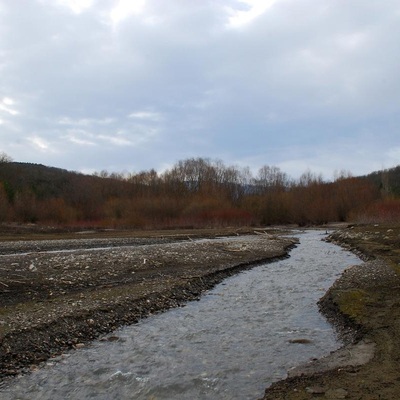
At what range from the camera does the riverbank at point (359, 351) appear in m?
7.32

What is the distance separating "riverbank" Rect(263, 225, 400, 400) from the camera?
732 cm

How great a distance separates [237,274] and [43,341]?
13537 mm

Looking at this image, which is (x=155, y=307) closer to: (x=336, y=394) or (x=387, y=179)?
(x=336, y=394)

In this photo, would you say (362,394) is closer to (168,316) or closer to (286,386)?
(286,386)

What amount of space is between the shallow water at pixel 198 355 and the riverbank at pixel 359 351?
1.71 feet

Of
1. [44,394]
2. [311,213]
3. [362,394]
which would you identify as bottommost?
[44,394]

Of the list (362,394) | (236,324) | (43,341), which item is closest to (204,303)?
(236,324)

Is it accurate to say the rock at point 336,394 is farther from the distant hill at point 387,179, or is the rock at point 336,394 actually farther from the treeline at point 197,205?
the distant hill at point 387,179

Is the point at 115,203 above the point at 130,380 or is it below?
above

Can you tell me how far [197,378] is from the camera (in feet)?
28.3

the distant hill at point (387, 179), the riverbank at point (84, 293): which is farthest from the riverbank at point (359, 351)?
the distant hill at point (387, 179)

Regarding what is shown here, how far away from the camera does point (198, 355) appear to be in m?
10.0

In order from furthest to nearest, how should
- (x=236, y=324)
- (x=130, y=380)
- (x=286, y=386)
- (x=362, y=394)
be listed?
1. (x=236, y=324)
2. (x=130, y=380)
3. (x=286, y=386)
4. (x=362, y=394)

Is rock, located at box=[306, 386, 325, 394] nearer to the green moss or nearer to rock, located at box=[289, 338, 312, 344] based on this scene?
rock, located at box=[289, 338, 312, 344]
